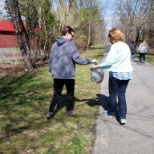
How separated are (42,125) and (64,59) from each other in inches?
58.5

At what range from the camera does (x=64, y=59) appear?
4453 millimetres

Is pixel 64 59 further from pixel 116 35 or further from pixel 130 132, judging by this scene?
pixel 130 132

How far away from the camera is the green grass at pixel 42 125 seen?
3756 millimetres

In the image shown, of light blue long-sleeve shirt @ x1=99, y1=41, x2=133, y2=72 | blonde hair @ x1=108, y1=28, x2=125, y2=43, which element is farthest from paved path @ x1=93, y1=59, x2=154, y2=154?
blonde hair @ x1=108, y1=28, x2=125, y2=43

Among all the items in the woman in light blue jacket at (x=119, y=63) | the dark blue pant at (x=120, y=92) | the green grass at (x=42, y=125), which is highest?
the woman in light blue jacket at (x=119, y=63)

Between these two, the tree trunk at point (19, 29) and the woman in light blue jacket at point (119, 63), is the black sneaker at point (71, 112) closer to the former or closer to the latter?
the woman in light blue jacket at point (119, 63)

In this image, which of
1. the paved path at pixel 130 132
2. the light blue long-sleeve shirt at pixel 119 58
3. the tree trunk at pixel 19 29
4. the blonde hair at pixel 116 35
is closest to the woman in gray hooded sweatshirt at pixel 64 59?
the light blue long-sleeve shirt at pixel 119 58

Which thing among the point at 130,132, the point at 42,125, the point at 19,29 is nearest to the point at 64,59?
the point at 42,125

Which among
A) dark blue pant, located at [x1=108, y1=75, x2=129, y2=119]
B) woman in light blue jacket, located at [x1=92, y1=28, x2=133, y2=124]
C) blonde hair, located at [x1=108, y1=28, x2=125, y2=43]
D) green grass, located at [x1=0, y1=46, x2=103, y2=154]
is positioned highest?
blonde hair, located at [x1=108, y1=28, x2=125, y2=43]

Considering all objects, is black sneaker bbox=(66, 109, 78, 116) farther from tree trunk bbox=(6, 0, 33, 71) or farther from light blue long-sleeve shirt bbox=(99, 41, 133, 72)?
tree trunk bbox=(6, 0, 33, 71)

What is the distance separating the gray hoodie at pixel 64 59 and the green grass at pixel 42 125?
42.0 inches

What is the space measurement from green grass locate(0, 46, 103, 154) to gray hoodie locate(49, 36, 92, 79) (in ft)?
3.50

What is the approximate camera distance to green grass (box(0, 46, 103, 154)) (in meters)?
3.76

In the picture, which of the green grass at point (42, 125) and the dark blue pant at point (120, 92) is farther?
the dark blue pant at point (120, 92)
